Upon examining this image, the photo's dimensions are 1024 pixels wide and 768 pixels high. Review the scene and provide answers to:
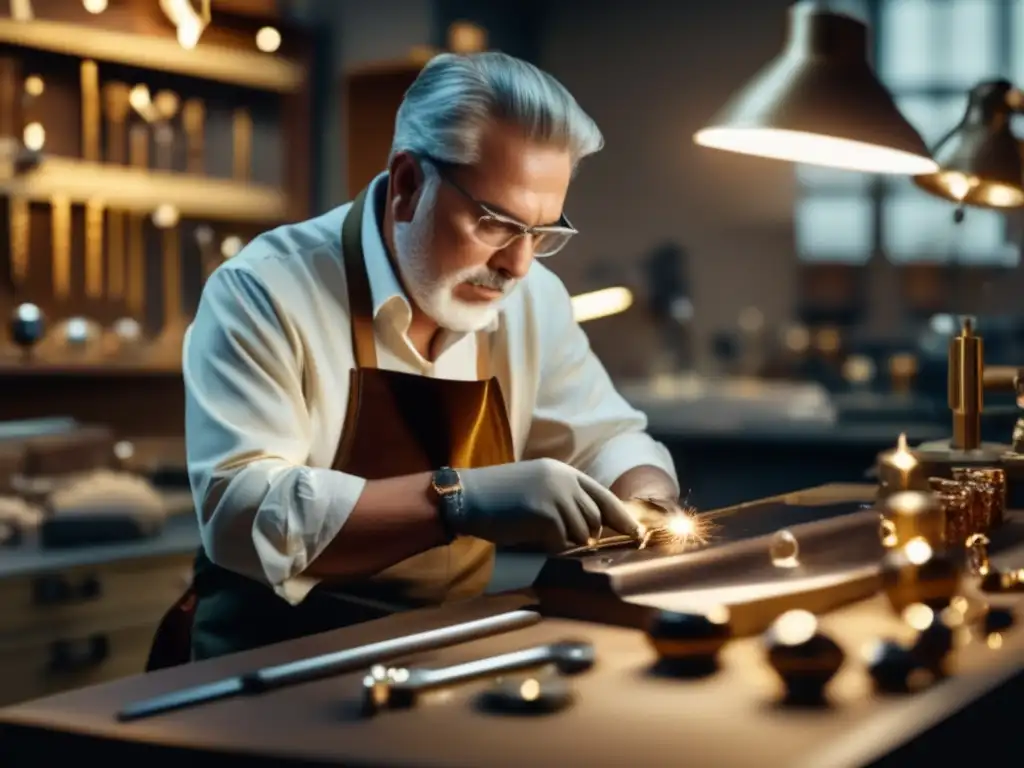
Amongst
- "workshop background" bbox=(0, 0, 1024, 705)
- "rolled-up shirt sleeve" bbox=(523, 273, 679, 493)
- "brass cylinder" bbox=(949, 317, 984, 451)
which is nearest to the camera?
"brass cylinder" bbox=(949, 317, 984, 451)

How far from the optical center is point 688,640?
142 centimetres

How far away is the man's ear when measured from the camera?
226cm

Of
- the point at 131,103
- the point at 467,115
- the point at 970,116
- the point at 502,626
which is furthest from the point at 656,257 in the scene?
the point at 502,626

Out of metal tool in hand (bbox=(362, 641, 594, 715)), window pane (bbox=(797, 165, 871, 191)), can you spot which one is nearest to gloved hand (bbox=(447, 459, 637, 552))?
metal tool in hand (bbox=(362, 641, 594, 715))

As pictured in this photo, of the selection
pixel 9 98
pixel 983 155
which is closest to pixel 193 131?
pixel 9 98

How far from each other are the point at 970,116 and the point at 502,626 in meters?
1.57

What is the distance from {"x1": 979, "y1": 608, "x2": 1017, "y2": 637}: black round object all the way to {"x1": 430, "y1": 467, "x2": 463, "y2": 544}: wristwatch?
2.22 ft

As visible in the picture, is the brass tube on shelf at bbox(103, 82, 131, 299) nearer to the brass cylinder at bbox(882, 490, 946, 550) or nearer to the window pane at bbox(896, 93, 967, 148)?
the brass cylinder at bbox(882, 490, 946, 550)

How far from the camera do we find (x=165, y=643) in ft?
7.51

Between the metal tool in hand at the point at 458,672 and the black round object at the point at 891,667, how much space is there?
27 centimetres

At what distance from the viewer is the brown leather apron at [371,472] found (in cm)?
216

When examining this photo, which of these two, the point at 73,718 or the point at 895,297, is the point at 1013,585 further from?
the point at 895,297

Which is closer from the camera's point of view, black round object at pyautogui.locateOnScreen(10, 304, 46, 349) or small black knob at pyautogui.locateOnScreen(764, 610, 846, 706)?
small black knob at pyautogui.locateOnScreen(764, 610, 846, 706)

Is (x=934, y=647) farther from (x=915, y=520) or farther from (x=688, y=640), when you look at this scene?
(x=915, y=520)
